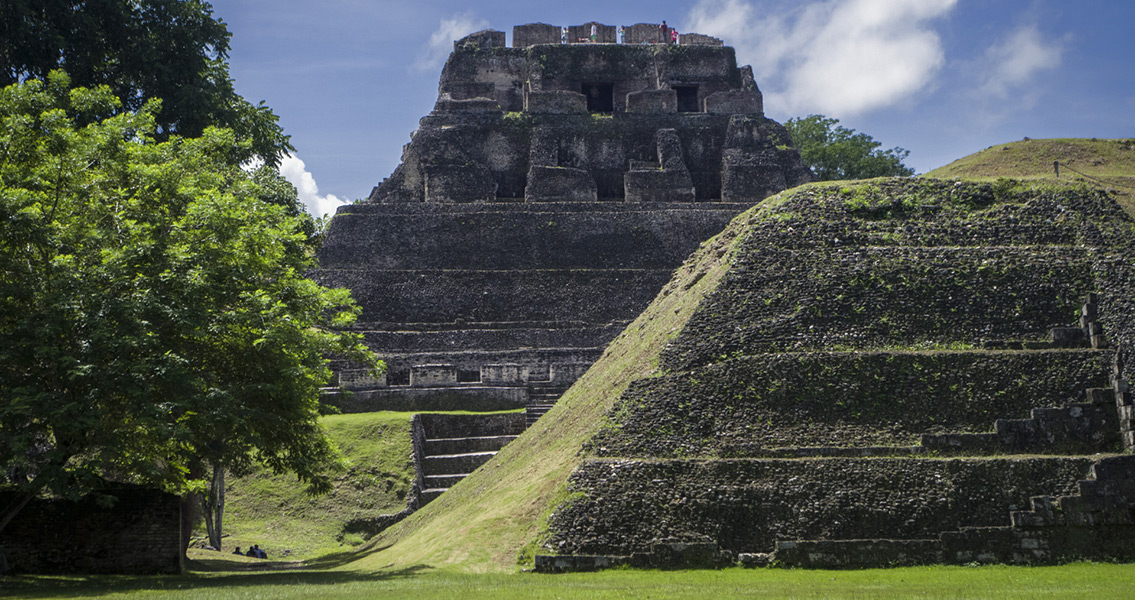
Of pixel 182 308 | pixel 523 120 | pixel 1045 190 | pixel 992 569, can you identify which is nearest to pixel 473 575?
pixel 182 308

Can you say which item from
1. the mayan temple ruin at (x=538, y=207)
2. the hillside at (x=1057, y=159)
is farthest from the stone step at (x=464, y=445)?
the hillside at (x=1057, y=159)

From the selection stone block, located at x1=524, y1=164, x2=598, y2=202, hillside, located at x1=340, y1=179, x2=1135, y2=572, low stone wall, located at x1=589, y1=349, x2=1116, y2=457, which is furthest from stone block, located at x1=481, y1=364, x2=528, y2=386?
low stone wall, located at x1=589, y1=349, x2=1116, y2=457

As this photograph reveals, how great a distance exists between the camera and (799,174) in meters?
41.8

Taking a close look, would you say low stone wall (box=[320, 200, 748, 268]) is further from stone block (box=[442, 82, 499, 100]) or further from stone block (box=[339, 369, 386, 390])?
stone block (box=[442, 82, 499, 100])

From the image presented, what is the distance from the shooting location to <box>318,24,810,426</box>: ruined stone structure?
32188 mm

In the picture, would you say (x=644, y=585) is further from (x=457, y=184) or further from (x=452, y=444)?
(x=457, y=184)

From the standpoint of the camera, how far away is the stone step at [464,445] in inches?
1107

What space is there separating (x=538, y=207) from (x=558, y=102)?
6592 millimetres

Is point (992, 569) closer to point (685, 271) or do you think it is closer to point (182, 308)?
point (685, 271)

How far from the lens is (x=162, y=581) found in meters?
17.3

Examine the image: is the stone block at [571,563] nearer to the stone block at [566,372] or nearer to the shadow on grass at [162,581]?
the shadow on grass at [162,581]

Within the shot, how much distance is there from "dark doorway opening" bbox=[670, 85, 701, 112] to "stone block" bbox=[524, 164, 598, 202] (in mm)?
7597

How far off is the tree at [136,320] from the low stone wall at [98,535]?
0.39 metres

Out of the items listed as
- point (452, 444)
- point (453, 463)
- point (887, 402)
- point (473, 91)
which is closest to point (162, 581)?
point (453, 463)
